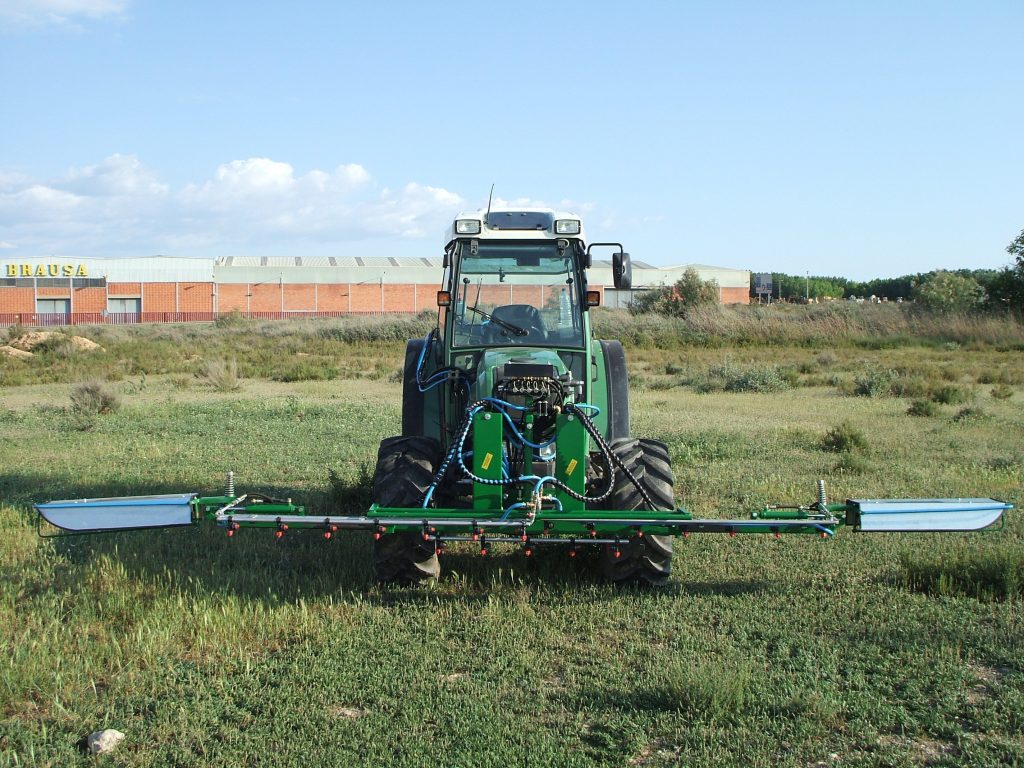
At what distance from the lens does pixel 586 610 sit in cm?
625

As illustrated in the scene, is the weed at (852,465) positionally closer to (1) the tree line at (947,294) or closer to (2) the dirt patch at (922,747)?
(2) the dirt patch at (922,747)

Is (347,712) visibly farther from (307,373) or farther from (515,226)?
(307,373)

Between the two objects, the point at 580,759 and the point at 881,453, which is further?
the point at 881,453

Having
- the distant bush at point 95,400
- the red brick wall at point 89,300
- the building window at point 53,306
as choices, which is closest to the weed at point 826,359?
the distant bush at point 95,400

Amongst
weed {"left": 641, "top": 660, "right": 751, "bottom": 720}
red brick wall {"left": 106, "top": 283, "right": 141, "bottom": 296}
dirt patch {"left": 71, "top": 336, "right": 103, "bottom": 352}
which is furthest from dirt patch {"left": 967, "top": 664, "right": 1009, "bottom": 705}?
red brick wall {"left": 106, "top": 283, "right": 141, "bottom": 296}

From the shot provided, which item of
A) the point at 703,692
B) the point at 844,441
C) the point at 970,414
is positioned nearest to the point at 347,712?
the point at 703,692

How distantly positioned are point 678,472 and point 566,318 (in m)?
3.70

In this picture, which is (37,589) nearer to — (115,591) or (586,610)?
(115,591)

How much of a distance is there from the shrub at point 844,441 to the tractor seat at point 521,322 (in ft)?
18.9

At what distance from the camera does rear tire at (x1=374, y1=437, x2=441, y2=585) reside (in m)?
6.52

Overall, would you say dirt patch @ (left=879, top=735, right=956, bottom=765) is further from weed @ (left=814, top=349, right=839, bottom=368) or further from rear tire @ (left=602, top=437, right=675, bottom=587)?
weed @ (left=814, top=349, right=839, bottom=368)

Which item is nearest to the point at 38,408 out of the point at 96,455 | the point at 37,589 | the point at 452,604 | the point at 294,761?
the point at 96,455

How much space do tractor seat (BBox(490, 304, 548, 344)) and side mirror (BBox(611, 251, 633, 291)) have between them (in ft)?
2.35

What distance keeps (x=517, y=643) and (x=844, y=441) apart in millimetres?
7804
